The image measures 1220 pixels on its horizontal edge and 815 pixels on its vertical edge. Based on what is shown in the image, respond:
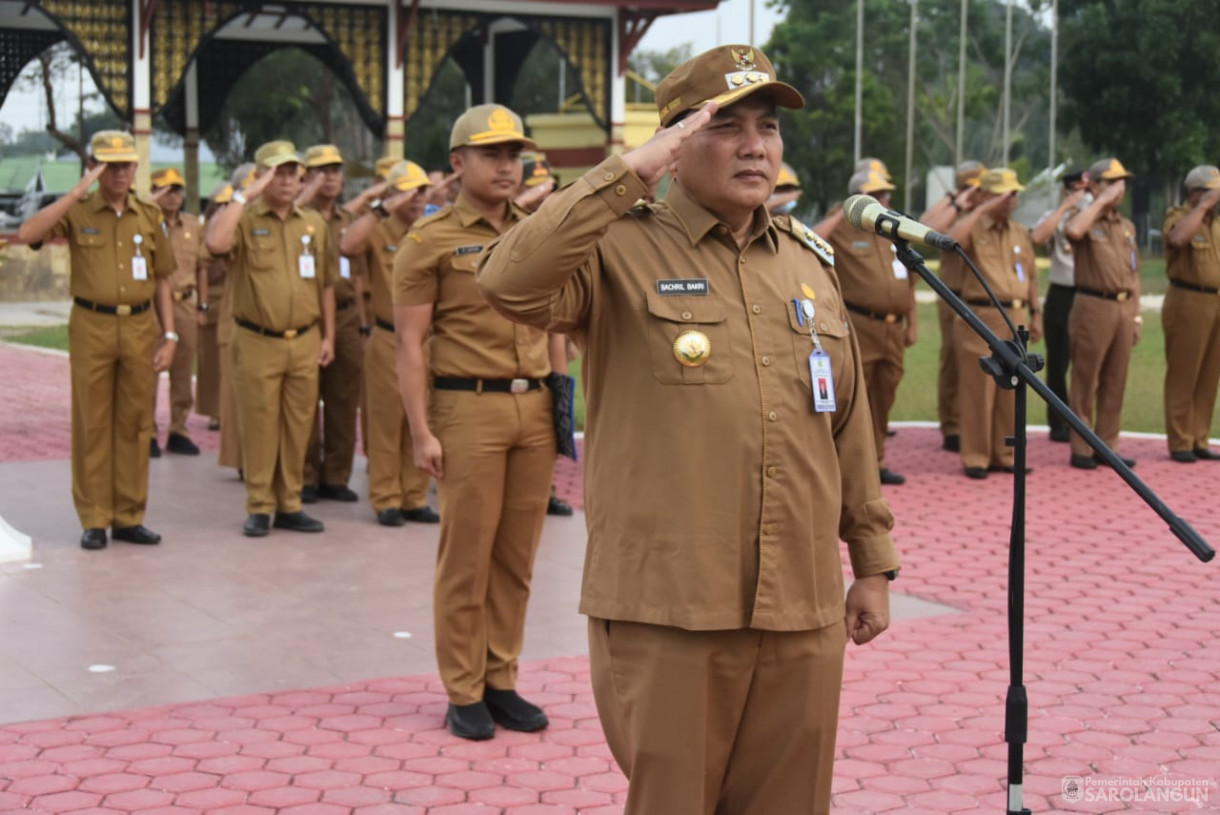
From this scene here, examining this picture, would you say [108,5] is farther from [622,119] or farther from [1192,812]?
[1192,812]

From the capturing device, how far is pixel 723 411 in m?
3.29

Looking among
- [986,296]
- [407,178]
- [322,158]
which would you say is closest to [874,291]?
[986,296]

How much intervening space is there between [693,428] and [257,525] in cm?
637

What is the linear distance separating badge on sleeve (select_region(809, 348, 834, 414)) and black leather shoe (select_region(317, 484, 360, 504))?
744 centimetres

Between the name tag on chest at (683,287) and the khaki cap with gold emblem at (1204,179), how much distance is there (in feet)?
30.9

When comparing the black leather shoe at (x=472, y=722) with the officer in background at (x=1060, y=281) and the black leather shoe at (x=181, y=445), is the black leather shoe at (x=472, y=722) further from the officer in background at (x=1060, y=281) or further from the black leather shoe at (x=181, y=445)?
the officer in background at (x=1060, y=281)

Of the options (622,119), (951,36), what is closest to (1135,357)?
(622,119)

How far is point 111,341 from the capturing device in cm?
873

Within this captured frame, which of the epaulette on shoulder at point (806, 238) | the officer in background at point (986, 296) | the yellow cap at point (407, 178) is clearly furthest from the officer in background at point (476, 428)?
the officer in background at point (986, 296)

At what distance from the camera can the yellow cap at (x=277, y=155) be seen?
9211 millimetres

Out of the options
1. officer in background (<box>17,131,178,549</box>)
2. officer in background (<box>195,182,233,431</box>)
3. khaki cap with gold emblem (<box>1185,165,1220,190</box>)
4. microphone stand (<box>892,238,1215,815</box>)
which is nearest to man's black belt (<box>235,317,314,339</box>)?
officer in background (<box>17,131,178,549</box>)

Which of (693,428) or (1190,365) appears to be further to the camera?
(1190,365)

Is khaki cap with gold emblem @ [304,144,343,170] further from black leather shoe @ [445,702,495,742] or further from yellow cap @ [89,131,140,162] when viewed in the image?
black leather shoe @ [445,702,495,742]

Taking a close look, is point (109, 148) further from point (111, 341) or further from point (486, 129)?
point (486, 129)
